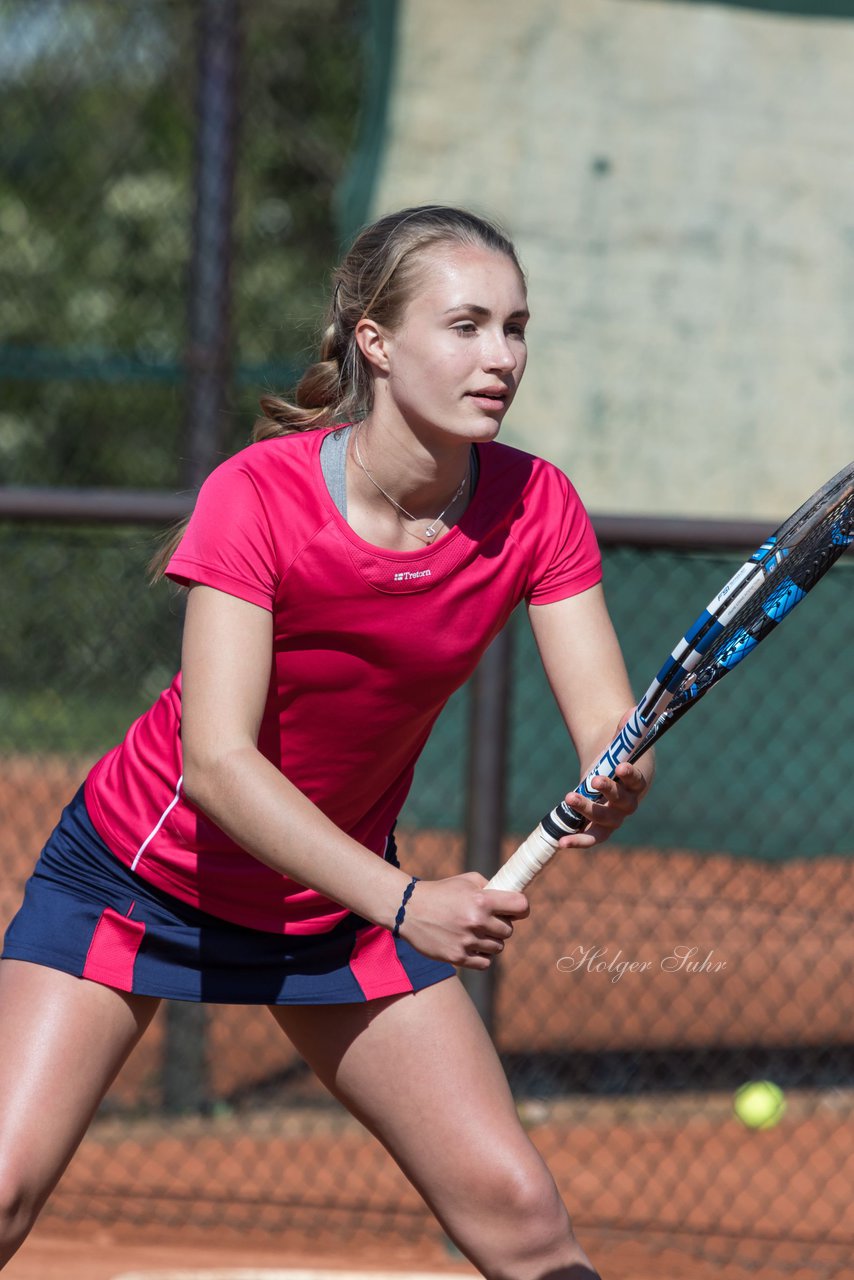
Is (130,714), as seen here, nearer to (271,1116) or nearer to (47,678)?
(47,678)

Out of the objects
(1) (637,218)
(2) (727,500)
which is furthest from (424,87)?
(2) (727,500)

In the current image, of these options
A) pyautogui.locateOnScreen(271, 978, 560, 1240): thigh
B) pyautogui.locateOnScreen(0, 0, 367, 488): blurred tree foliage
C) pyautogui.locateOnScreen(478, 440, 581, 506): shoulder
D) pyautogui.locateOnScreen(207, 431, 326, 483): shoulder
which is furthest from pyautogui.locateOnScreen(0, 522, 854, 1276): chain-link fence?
pyautogui.locateOnScreen(0, 0, 367, 488): blurred tree foliage

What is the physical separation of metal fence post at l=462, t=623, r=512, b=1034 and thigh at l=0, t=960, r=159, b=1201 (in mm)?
1669

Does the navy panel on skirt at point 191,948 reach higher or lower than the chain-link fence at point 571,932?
higher

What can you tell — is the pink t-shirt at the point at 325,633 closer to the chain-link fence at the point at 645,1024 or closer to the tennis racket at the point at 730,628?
the tennis racket at the point at 730,628

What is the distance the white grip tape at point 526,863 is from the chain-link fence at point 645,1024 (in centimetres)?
180

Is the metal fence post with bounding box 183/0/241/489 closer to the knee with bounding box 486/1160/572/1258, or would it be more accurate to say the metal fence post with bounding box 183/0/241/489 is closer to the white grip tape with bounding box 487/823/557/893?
the white grip tape with bounding box 487/823/557/893

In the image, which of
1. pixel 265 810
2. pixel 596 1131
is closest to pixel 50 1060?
pixel 265 810

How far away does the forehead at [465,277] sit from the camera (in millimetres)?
2262

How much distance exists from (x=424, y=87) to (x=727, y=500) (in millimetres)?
1704

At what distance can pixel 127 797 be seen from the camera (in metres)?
2.49

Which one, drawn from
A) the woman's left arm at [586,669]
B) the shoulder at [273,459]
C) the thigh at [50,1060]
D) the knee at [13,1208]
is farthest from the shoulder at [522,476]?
the knee at [13,1208]

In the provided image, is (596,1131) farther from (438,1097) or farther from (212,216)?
(212,216)

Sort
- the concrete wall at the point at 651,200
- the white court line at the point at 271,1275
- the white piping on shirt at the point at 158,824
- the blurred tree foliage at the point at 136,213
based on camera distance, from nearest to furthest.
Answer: the white piping on shirt at the point at 158,824, the white court line at the point at 271,1275, the concrete wall at the point at 651,200, the blurred tree foliage at the point at 136,213
